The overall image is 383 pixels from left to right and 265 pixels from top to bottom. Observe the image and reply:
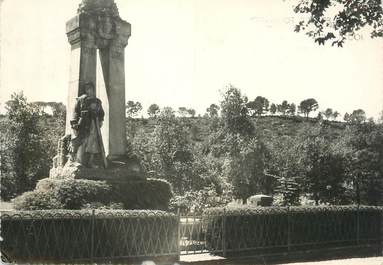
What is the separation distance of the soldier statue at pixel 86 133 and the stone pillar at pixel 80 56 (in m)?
0.49

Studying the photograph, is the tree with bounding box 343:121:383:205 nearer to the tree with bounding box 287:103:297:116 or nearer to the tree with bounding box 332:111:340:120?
the tree with bounding box 332:111:340:120

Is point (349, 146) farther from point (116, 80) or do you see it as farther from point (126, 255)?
point (126, 255)

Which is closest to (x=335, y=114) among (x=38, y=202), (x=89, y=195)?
(x=89, y=195)

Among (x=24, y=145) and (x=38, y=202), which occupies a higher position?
(x=24, y=145)

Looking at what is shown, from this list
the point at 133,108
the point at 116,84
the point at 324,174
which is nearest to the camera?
the point at 116,84

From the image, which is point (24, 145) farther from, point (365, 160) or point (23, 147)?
point (365, 160)

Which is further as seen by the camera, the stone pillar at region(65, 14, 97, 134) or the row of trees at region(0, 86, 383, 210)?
the row of trees at region(0, 86, 383, 210)

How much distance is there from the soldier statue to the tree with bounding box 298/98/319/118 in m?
109

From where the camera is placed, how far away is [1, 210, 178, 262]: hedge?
9.23 meters

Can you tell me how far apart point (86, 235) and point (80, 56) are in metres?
6.01

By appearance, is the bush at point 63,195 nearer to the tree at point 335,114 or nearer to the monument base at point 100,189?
the monument base at point 100,189

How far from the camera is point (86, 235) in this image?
32.7 ft

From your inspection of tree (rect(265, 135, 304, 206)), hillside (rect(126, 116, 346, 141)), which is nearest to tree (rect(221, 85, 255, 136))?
tree (rect(265, 135, 304, 206))

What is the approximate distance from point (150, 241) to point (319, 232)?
627cm
